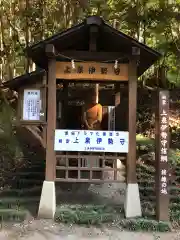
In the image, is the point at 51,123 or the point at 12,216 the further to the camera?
the point at 51,123

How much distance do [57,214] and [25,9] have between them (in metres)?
7.85

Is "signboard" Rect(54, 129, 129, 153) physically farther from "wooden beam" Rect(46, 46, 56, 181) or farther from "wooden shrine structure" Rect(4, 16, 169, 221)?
"wooden beam" Rect(46, 46, 56, 181)

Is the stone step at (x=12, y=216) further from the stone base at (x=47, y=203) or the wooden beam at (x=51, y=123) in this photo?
the wooden beam at (x=51, y=123)

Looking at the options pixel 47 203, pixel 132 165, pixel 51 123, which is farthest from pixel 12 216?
pixel 132 165

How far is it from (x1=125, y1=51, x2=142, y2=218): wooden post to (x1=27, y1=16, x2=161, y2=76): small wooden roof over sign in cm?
34

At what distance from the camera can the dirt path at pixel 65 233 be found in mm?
6305

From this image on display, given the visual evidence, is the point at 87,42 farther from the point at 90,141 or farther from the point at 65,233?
the point at 65,233

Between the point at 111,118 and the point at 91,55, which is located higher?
the point at 91,55

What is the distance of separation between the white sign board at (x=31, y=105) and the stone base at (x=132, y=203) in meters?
2.49

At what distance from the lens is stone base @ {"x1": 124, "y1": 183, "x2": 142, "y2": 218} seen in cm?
700

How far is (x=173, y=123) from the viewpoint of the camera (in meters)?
14.1

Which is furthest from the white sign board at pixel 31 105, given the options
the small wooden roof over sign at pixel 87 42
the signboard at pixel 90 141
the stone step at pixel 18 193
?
the stone step at pixel 18 193

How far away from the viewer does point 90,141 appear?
7105 mm

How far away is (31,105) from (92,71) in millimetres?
1535
